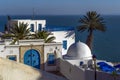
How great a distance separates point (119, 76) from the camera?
838 inches

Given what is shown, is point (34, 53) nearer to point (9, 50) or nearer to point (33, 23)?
point (9, 50)

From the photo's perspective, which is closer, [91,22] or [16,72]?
[16,72]

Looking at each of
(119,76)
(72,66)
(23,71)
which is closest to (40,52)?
(72,66)

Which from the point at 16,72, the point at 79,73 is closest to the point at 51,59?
the point at 79,73

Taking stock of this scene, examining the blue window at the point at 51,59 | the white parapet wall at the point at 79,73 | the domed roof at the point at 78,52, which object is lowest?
the white parapet wall at the point at 79,73

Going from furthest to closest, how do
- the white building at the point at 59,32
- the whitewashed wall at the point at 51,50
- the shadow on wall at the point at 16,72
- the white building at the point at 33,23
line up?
1. the white building at the point at 33,23
2. the white building at the point at 59,32
3. the whitewashed wall at the point at 51,50
4. the shadow on wall at the point at 16,72

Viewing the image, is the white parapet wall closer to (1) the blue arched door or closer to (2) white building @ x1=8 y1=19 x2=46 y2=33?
(1) the blue arched door

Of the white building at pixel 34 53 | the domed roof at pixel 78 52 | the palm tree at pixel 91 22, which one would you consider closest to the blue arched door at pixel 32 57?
the white building at pixel 34 53

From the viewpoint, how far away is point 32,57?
103 feet

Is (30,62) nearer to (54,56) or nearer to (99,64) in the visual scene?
(54,56)

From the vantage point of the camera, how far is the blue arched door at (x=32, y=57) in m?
31.3

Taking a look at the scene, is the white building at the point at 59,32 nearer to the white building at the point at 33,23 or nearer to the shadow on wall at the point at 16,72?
the white building at the point at 33,23

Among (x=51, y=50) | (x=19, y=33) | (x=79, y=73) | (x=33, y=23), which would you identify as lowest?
(x=79, y=73)

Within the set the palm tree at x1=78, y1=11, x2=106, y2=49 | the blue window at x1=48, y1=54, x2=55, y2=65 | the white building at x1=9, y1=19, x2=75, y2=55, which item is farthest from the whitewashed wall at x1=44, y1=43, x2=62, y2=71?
the palm tree at x1=78, y1=11, x2=106, y2=49
